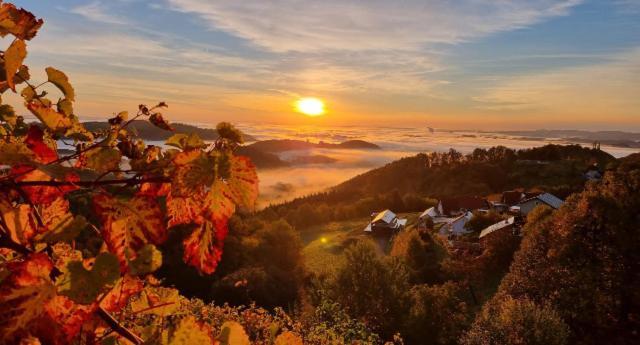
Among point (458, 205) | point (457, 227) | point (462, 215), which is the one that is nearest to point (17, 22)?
point (457, 227)

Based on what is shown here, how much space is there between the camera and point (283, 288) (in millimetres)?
38125

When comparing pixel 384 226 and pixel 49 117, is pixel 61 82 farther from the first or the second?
pixel 384 226

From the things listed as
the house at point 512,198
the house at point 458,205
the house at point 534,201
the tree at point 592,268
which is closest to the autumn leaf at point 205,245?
the tree at point 592,268

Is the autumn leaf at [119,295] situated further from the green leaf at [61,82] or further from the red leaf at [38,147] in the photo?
the green leaf at [61,82]

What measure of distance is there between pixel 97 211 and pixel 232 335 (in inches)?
25.2

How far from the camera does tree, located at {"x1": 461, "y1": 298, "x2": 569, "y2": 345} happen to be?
2036 cm

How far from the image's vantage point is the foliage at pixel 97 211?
3.53ft

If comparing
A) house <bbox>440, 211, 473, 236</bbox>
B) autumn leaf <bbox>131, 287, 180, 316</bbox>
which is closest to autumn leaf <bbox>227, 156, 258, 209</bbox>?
autumn leaf <bbox>131, 287, 180, 316</bbox>

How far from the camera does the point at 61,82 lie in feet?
6.04

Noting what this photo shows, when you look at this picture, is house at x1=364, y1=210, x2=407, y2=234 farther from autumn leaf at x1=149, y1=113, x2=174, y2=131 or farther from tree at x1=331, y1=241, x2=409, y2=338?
autumn leaf at x1=149, y1=113, x2=174, y2=131

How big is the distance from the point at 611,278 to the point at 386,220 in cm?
4936

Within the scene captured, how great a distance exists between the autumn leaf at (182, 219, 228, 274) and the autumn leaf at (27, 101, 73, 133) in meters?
0.63

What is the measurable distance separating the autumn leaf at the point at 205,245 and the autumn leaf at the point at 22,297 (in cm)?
58

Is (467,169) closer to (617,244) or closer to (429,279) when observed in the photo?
(429,279)
